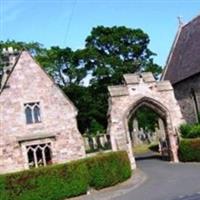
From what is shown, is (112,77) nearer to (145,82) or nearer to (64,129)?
(145,82)

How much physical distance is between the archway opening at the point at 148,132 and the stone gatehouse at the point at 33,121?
20.0 feet

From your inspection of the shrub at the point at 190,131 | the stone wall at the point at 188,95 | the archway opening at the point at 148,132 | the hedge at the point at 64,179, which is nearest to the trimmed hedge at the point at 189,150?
the shrub at the point at 190,131

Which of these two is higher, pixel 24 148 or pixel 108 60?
pixel 108 60

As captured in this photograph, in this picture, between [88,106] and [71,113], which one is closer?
[71,113]

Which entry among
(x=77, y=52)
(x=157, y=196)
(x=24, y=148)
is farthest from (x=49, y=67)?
(x=157, y=196)

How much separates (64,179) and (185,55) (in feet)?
81.5

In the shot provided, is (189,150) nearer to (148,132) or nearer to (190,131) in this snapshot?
(190,131)

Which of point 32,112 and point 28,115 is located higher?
point 32,112

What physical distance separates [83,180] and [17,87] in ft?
31.3

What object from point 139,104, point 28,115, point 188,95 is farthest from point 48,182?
point 188,95

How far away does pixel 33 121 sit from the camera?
30297mm

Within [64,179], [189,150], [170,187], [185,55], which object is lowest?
[170,187]

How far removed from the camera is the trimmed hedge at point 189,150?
3142cm

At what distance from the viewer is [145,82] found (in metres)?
35.2
